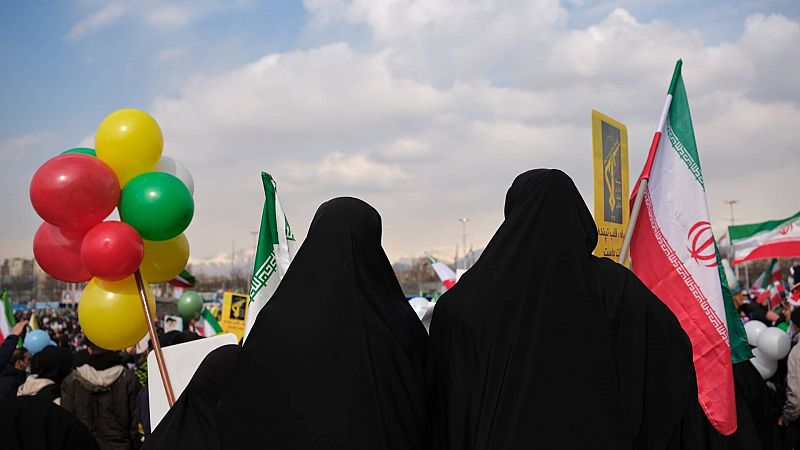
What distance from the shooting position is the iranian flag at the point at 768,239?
11.0 metres

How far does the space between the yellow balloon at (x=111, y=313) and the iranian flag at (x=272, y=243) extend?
83 centimetres

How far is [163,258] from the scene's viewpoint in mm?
4375

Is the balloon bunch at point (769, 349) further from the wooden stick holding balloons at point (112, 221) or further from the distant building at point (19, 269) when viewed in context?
the distant building at point (19, 269)

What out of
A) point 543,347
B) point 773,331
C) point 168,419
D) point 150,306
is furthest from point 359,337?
point 773,331

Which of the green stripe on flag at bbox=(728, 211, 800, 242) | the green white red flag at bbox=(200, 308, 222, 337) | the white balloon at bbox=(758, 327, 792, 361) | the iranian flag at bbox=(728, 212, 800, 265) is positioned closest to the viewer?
the white balloon at bbox=(758, 327, 792, 361)

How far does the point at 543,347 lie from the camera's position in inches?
94.7

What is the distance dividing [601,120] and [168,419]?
9.65ft

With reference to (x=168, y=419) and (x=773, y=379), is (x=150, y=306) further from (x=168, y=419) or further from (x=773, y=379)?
(x=773, y=379)

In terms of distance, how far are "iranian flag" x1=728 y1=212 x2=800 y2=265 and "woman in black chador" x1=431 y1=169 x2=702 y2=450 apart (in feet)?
29.9

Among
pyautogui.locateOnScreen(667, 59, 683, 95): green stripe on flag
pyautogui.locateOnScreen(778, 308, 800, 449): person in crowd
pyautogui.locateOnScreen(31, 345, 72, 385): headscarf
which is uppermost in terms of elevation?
pyautogui.locateOnScreen(667, 59, 683, 95): green stripe on flag

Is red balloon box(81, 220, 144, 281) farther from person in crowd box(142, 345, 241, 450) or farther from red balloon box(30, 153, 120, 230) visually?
person in crowd box(142, 345, 241, 450)

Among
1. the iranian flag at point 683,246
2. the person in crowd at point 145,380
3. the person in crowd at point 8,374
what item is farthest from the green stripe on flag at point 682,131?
the person in crowd at point 8,374

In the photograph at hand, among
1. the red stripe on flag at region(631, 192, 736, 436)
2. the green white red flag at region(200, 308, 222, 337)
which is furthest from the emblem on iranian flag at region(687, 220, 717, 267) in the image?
the green white red flag at region(200, 308, 222, 337)

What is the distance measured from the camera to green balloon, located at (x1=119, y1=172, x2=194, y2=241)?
396 cm
